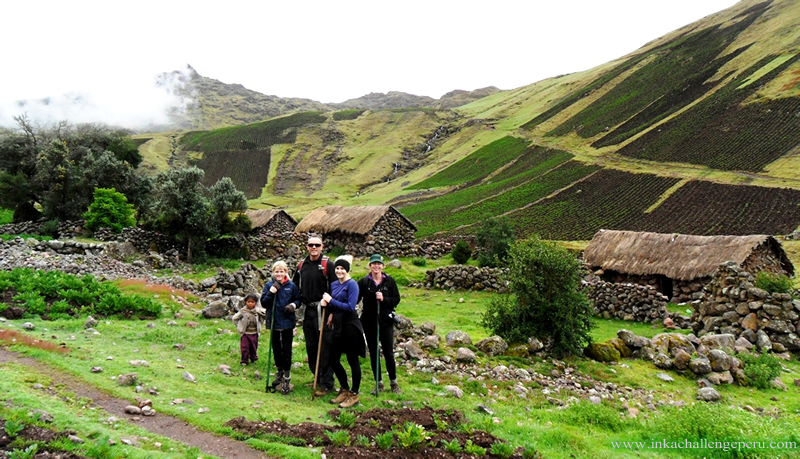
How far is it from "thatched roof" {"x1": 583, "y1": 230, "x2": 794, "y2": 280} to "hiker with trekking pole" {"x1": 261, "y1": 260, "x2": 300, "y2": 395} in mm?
18286

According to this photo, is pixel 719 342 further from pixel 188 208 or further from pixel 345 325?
pixel 188 208

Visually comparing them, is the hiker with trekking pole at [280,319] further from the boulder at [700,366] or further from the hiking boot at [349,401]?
the boulder at [700,366]

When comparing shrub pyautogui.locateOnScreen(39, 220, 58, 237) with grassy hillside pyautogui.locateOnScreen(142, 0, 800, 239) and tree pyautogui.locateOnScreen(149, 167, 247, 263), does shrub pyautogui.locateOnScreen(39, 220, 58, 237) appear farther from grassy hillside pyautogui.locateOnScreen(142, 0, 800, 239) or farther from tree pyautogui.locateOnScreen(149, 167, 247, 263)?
grassy hillside pyautogui.locateOnScreen(142, 0, 800, 239)

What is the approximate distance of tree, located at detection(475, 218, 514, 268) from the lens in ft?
84.0

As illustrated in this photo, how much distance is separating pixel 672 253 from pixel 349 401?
19.1 metres

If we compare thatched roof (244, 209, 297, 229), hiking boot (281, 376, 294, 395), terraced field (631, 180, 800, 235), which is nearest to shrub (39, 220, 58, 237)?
thatched roof (244, 209, 297, 229)

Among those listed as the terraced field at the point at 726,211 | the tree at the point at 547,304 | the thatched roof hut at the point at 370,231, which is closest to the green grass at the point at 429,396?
the tree at the point at 547,304

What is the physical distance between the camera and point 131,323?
33.4 ft

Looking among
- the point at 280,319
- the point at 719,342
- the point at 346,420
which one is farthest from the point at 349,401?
the point at 719,342

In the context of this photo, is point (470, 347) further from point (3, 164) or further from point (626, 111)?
point (626, 111)

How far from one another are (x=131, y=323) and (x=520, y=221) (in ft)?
139

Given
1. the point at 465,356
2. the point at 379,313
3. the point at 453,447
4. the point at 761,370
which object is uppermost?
the point at 379,313

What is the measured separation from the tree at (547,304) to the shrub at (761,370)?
3390 millimetres

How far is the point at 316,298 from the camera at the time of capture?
289 inches
